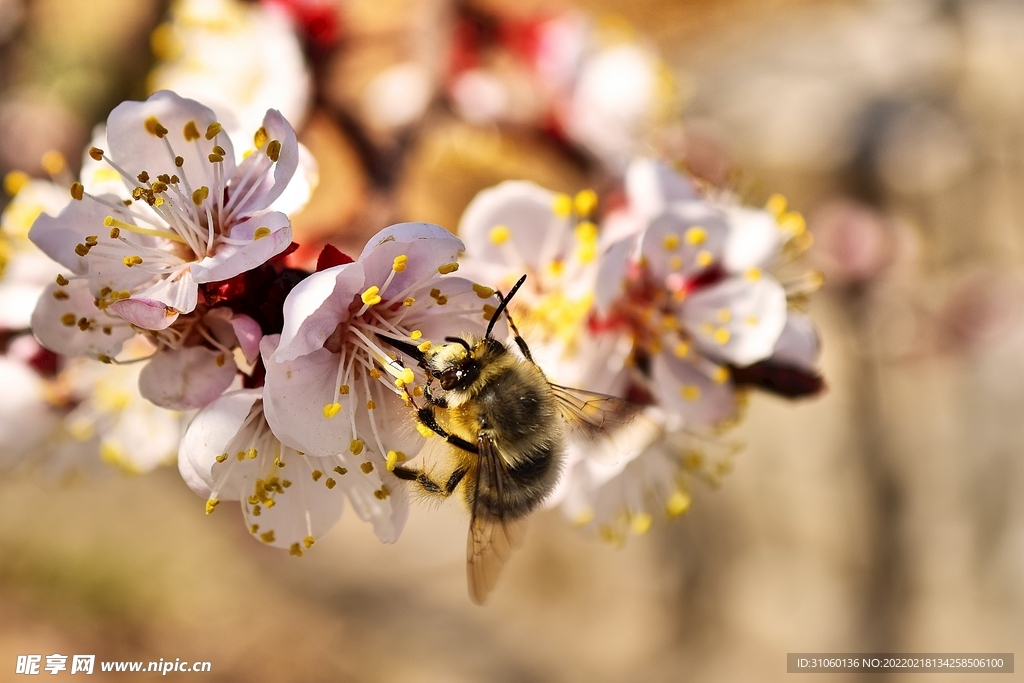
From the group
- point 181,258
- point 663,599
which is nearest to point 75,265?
point 181,258

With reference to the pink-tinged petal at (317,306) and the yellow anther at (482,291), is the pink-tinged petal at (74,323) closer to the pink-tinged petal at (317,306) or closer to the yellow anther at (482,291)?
the pink-tinged petal at (317,306)

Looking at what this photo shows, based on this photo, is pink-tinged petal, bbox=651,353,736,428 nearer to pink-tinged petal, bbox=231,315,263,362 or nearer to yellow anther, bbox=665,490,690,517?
yellow anther, bbox=665,490,690,517

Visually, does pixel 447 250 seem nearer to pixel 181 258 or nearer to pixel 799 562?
pixel 181 258

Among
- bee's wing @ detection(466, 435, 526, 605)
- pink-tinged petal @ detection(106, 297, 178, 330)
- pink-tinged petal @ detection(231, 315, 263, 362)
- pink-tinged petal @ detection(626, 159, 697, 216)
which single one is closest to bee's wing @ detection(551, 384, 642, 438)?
bee's wing @ detection(466, 435, 526, 605)

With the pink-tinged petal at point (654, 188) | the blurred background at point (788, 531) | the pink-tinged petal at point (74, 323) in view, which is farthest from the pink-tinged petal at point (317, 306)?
the blurred background at point (788, 531)

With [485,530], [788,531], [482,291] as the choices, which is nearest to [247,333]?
[482,291]
